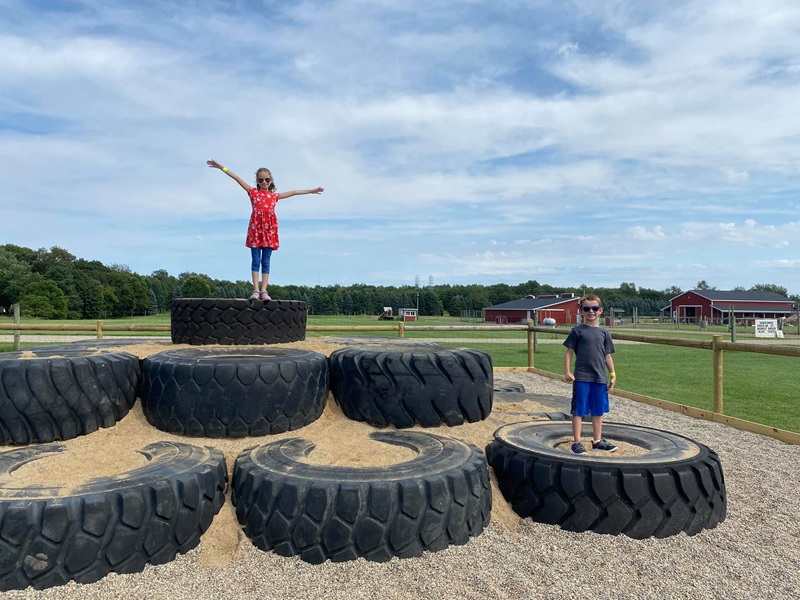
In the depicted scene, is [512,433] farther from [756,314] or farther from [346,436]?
[756,314]

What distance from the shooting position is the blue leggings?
6.32 meters

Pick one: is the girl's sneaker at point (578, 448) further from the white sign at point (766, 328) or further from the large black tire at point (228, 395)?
the white sign at point (766, 328)

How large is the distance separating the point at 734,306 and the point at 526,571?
59896 millimetres

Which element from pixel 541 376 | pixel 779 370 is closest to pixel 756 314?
pixel 779 370

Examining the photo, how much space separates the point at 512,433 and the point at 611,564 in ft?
4.42

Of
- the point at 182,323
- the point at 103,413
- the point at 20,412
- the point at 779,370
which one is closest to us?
the point at 20,412

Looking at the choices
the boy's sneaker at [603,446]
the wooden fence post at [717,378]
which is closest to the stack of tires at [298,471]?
the boy's sneaker at [603,446]

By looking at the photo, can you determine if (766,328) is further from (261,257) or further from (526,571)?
(526,571)

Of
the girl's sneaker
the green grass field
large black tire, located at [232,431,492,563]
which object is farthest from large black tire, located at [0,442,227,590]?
the green grass field

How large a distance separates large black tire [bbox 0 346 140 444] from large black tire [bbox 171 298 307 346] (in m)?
1.33

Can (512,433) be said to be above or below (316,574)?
above

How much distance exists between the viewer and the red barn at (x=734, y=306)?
52.9 m

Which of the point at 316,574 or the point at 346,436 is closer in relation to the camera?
the point at 316,574

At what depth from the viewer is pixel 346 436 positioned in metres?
4.15
